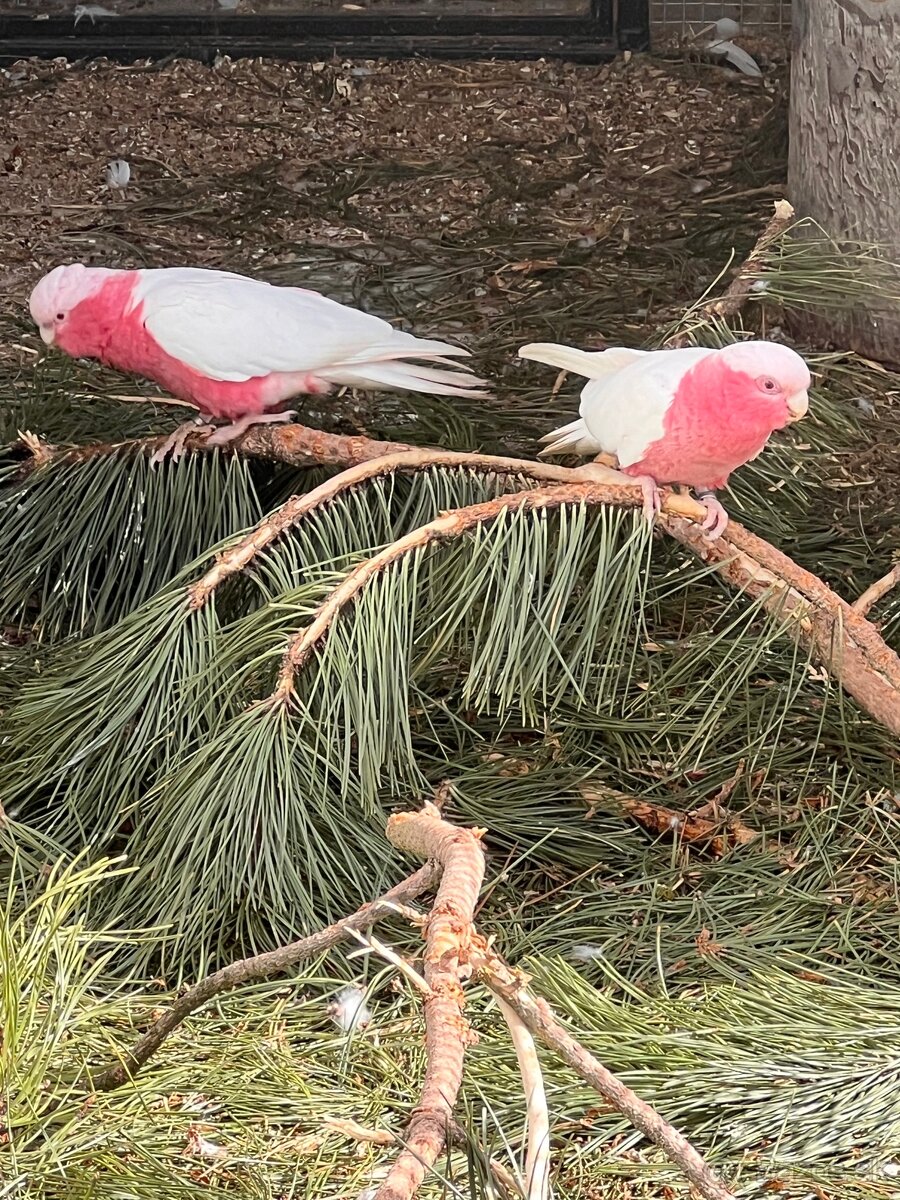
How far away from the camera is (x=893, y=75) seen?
3.68ft

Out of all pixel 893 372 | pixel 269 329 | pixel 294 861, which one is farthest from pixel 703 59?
pixel 294 861

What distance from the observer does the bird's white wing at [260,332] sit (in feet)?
2.93

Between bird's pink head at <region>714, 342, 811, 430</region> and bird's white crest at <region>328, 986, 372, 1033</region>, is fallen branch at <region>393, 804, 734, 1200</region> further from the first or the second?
bird's pink head at <region>714, 342, 811, 430</region>

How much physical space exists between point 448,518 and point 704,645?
172 millimetres

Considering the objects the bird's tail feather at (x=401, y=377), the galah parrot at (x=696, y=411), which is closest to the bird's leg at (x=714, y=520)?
the galah parrot at (x=696, y=411)

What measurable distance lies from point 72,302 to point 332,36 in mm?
1241

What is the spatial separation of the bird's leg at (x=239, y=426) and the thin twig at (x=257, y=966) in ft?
1.66

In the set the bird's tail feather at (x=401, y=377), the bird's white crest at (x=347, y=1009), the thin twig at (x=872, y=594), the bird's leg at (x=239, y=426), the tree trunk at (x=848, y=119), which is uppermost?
the tree trunk at (x=848, y=119)

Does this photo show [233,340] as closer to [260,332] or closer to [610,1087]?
[260,332]

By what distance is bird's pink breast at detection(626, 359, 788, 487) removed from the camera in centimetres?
72

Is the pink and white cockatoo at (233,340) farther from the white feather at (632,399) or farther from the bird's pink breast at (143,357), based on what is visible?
the white feather at (632,399)

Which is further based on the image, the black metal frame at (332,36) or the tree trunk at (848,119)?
the black metal frame at (332,36)

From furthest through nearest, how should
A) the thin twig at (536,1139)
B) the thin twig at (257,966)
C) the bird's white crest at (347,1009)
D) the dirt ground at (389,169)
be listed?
the dirt ground at (389,169), the bird's white crest at (347,1009), the thin twig at (257,966), the thin twig at (536,1139)

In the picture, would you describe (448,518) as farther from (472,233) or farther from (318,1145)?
(472,233)
